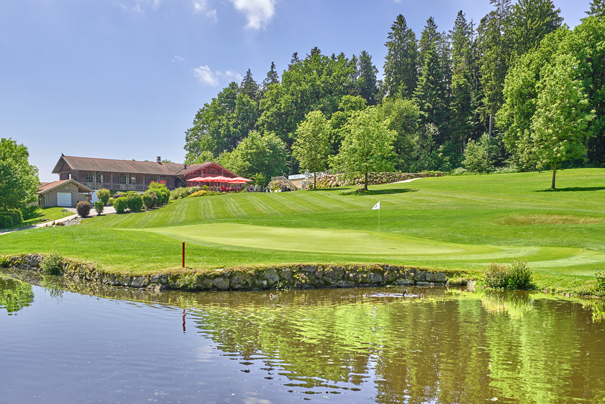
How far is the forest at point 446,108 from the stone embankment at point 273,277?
3781 cm

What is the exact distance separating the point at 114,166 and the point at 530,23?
3213 inches

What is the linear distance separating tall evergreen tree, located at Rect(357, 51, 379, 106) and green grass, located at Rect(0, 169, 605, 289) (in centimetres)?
7718

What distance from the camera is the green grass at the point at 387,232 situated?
61.5 feet

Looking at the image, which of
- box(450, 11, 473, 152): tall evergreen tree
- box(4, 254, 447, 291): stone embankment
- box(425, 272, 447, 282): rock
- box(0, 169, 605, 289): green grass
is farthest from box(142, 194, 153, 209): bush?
box(450, 11, 473, 152): tall evergreen tree

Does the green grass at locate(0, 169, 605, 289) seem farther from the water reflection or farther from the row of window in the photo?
the row of window

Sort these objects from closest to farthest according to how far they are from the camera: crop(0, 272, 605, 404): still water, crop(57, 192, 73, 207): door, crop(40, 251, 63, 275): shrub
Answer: crop(0, 272, 605, 404): still water, crop(40, 251, 63, 275): shrub, crop(57, 192, 73, 207): door

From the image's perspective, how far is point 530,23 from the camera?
79.2 metres

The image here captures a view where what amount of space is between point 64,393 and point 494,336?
8.22 meters

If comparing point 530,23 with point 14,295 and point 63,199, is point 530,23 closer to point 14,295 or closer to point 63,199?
point 63,199

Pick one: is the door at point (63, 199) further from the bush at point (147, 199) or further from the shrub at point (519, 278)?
the shrub at point (519, 278)

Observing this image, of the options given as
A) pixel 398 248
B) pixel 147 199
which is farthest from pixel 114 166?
pixel 398 248

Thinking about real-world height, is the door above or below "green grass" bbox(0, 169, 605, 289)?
above

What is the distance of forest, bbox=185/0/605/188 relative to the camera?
5416 centimetres

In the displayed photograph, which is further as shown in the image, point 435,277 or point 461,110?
point 461,110
